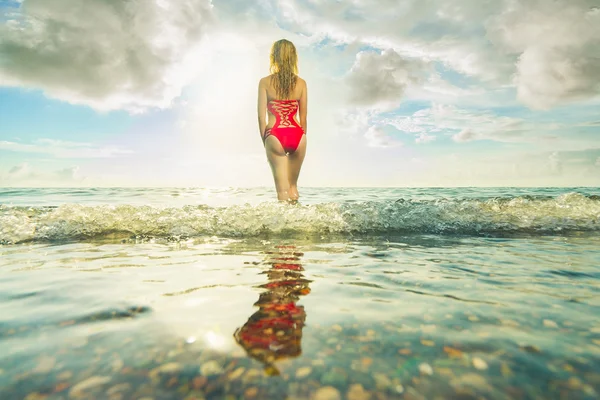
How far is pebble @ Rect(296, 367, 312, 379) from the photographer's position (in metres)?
1.26

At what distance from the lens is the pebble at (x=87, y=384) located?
1.20 metres

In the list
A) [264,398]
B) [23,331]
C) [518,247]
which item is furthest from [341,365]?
[518,247]

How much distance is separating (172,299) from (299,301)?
792 millimetres

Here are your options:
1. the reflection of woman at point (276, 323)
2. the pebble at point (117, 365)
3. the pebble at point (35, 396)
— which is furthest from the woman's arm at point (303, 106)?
the pebble at point (35, 396)

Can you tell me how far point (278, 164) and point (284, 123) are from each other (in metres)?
0.77

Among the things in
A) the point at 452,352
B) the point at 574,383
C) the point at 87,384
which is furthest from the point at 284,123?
the point at 574,383

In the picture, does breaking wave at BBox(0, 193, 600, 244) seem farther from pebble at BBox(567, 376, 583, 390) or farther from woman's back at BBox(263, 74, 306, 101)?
pebble at BBox(567, 376, 583, 390)

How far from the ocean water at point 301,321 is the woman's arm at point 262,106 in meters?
2.91

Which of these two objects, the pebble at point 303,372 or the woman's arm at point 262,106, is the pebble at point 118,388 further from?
the woman's arm at point 262,106

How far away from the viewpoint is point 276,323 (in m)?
1.74

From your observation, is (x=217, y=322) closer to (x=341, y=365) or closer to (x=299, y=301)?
(x=299, y=301)

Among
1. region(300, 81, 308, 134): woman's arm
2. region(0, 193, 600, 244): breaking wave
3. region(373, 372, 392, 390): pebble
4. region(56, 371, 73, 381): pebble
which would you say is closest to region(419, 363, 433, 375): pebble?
region(373, 372, 392, 390): pebble

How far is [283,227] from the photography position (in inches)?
203

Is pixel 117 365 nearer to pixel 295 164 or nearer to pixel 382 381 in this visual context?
pixel 382 381
